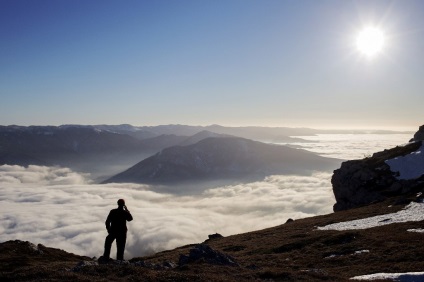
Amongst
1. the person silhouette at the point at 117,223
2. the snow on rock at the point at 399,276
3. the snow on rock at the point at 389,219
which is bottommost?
the snow on rock at the point at 389,219

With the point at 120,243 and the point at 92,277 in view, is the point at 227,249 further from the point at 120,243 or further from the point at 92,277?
the point at 92,277

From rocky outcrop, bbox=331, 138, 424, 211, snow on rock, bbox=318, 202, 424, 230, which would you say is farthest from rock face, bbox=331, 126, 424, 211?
snow on rock, bbox=318, 202, 424, 230

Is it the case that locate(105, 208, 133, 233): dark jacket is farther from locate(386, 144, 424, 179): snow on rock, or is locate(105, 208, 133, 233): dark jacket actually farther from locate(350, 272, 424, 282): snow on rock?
locate(386, 144, 424, 179): snow on rock

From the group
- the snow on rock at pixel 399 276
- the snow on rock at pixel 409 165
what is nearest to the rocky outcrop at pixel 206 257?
the snow on rock at pixel 399 276

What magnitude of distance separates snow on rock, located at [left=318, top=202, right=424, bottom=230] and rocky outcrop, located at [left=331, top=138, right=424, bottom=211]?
69.1 feet

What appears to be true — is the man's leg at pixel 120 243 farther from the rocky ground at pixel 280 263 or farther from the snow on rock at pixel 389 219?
the snow on rock at pixel 389 219

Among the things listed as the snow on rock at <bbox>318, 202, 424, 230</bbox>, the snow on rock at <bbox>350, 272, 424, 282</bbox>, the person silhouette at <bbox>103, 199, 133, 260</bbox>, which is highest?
the person silhouette at <bbox>103, 199, 133, 260</bbox>

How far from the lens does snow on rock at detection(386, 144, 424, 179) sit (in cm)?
7944

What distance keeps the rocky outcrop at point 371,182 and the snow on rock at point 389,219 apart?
21.1 meters

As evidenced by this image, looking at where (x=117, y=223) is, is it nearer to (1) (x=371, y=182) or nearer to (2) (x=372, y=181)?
(1) (x=371, y=182)

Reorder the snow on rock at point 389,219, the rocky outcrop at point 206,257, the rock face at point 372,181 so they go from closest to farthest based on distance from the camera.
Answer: the rocky outcrop at point 206,257 → the snow on rock at point 389,219 → the rock face at point 372,181

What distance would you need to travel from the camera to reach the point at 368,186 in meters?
83.9

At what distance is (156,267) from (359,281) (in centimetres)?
1282

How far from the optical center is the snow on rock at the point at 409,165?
79444 millimetres
